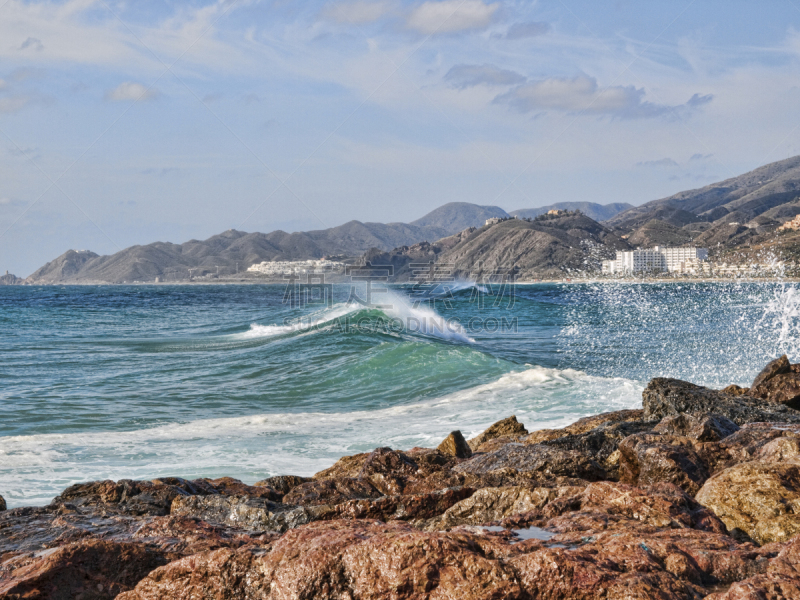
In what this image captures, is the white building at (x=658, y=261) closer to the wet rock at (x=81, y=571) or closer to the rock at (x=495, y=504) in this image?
the rock at (x=495, y=504)

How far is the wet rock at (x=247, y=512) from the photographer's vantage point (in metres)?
3.67

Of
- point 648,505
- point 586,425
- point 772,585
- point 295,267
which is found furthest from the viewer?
point 295,267

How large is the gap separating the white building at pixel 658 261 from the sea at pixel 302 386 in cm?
9428

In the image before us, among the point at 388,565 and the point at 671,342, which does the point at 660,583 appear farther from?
the point at 671,342

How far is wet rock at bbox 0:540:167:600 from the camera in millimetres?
2400

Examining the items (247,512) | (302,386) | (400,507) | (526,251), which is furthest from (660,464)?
(526,251)

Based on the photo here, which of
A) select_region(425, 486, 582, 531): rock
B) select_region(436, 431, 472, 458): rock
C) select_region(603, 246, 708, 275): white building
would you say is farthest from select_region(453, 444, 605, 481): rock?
select_region(603, 246, 708, 275): white building

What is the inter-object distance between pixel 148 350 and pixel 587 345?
48.3 feet

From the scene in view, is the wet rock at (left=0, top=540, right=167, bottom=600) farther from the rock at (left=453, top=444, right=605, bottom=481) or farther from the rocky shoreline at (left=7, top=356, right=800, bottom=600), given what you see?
the rock at (left=453, top=444, right=605, bottom=481)

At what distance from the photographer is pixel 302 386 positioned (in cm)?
1453

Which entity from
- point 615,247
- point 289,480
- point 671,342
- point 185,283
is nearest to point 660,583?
point 289,480

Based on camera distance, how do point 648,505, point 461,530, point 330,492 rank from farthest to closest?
point 330,492 < point 648,505 < point 461,530

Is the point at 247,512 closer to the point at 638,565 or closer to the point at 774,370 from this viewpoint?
the point at 638,565

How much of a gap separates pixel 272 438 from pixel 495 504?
6.28m
